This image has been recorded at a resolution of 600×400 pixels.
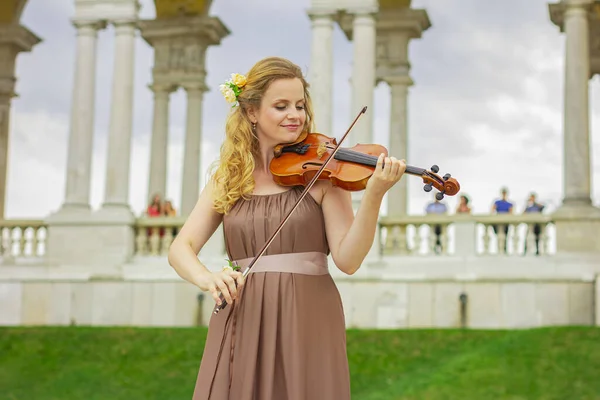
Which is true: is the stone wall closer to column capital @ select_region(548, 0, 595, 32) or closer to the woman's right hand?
column capital @ select_region(548, 0, 595, 32)

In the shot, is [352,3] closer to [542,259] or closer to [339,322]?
[542,259]

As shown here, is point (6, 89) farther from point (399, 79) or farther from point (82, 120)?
point (399, 79)

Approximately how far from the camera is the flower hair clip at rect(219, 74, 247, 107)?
575 centimetres

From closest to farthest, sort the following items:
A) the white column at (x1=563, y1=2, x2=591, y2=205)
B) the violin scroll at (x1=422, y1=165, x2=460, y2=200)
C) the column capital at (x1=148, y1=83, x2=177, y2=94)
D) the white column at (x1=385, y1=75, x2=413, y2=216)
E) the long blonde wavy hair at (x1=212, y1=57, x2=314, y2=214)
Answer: the violin scroll at (x1=422, y1=165, x2=460, y2=200) < the long blonde wavy hair at (x1=212, y1=57, x2=314, y2=214) < the white column at (x1=563, y1=2, x2=591, y2=205) < the white column at (x1=385, y1=75, x2=413, y2=216) < the column capital at (x1=148, y1=83, x2=177, y2=94)

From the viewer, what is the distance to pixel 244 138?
573 cm

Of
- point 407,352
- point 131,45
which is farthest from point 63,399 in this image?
point 131,45

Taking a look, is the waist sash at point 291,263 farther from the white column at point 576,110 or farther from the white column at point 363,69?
the white column at point 363,69

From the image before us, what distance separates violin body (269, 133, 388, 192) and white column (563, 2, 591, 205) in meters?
22.5

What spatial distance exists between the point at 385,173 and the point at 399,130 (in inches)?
1215

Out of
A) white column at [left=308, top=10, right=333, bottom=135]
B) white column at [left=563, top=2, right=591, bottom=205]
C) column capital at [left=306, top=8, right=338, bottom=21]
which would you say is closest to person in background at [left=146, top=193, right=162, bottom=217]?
white column at [left=308, top=10, right=333, bottom=135]

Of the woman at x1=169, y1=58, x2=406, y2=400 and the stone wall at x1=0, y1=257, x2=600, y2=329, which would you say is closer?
the woman at x1=169, y1=58, x2=406, y2=400

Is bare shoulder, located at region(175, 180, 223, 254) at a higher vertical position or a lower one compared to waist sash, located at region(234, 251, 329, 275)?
higher

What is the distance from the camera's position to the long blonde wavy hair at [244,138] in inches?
219

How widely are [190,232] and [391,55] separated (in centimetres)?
3060
